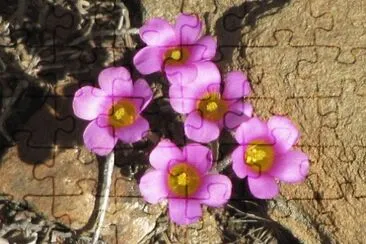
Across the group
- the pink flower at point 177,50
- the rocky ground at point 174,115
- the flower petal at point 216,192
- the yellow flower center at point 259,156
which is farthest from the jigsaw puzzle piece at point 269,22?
the flower petal at point 216,192

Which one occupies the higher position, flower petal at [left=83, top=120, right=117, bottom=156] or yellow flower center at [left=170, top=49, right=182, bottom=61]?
yellow flower center at [left=170, top=49, right=182, bottom=61]

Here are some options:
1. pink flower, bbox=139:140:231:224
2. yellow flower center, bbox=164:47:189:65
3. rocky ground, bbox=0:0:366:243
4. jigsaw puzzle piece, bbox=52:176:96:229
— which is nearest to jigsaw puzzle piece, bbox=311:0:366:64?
rocky ground, bbox=0:0:366:243

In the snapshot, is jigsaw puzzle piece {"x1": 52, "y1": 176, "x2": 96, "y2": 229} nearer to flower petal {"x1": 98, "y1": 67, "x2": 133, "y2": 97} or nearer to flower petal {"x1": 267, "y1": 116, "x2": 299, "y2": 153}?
flower petal {"x1": 98, "y1": 67, "x2": 133, "y2": 97}

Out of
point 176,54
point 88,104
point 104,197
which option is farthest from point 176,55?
point 104,197

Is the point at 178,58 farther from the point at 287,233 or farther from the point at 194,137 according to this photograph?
the point at 287,233

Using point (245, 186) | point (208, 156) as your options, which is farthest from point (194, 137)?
point (245, 186)
